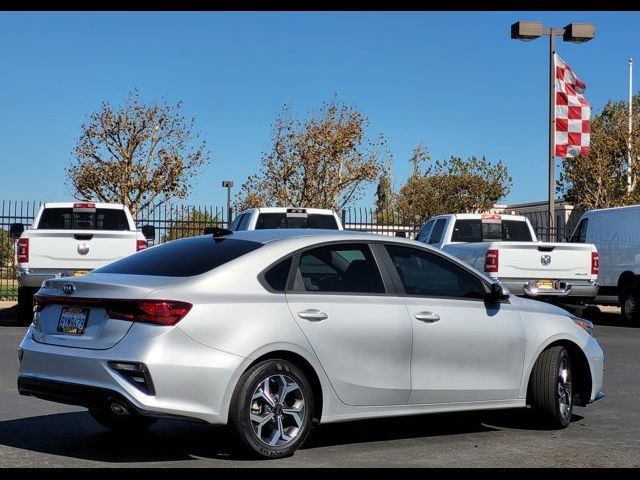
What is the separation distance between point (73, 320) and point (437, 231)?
14.1 metres

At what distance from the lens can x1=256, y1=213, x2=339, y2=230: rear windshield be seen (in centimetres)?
1872

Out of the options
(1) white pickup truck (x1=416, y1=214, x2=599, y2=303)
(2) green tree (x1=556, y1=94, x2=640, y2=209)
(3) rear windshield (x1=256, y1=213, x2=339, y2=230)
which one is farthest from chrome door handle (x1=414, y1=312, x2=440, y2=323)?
(2) green tree (x1=556, y1=94, x2=640, y2=209)

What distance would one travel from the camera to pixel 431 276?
7781 mm

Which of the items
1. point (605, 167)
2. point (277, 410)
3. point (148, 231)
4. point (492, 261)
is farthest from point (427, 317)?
point (605, 167)

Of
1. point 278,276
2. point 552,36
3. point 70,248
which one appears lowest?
point 278,276

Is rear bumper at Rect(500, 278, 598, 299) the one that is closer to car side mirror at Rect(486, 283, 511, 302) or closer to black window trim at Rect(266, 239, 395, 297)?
car side mirror at Rect(486, 283, 511, 302)

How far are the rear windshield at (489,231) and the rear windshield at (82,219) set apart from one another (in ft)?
20.3

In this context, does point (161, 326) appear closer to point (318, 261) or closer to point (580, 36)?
point (318, 261)

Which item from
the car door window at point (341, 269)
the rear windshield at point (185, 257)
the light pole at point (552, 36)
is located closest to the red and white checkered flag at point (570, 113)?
the light pole at point (552, 36)

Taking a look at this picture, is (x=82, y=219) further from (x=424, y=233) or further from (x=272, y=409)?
(x=272, y=409)

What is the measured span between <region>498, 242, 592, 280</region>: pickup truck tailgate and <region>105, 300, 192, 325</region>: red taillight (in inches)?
445

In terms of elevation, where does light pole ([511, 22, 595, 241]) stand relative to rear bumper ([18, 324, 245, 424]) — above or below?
above

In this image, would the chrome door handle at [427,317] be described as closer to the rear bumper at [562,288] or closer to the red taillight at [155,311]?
the red taillight at [155,311]
